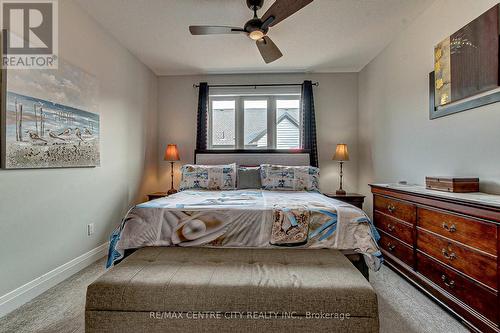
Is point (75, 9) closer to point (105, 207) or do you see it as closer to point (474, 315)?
point (105, 207)

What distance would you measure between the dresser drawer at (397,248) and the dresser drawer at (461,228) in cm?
33

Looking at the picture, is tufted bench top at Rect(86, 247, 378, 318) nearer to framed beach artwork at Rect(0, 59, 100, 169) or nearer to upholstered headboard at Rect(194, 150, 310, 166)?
framed beach artwork at Rect(0, 59, 100, 169)

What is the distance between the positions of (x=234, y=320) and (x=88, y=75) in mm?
2778

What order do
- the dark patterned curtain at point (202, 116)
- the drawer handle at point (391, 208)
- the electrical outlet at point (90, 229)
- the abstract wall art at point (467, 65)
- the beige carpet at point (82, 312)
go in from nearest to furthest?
1. the beige carpet at point (82, 312)
2. the abstract wall art at point (467, 65)
3. the drawer handle at point (391, 208)
4. the electrical outlet at point (90, 229)
5. the dark patterned curtain at point (202, 116)

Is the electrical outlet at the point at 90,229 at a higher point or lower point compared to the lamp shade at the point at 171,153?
lower

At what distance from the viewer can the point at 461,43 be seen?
2057 mm

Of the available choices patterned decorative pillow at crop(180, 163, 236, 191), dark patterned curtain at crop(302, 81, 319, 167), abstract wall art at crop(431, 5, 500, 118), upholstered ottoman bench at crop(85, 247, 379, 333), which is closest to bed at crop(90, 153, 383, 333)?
upholstered ottoman bench at crop(85, 247, 379, 333)

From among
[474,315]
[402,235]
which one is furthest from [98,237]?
[474,315]

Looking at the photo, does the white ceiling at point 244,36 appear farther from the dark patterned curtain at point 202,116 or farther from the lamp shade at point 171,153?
the lamp shade at point 171,153

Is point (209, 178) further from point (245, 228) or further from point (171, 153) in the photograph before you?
point (245, 228)

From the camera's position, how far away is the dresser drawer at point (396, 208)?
7.09 ft

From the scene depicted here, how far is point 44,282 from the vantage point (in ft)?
6.91

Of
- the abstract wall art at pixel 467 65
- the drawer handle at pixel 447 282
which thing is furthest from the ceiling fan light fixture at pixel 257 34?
the drawer handle at pixel 447 282

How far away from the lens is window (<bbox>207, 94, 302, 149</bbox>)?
14.1ft
